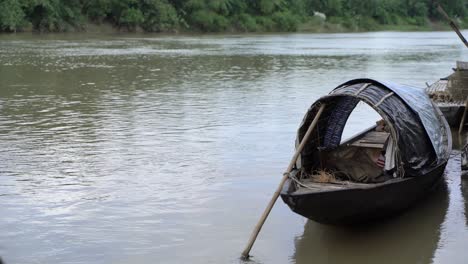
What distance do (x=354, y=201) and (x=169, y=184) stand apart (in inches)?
131

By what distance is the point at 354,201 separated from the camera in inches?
255

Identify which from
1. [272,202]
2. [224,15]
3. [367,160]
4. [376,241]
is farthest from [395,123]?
[224,15]

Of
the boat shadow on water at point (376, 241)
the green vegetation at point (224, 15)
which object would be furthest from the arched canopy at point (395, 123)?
the green vegetation at point (224, 15)

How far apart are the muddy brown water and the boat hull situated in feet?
1.07

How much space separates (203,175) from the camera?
31.5 ft

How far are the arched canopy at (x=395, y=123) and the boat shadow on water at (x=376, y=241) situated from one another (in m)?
0.66

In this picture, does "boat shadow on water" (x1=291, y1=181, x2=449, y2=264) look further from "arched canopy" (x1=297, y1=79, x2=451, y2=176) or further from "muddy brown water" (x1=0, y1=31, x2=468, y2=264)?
"arched canopy" (x1=297, y1=79, x2=451, y2=176)

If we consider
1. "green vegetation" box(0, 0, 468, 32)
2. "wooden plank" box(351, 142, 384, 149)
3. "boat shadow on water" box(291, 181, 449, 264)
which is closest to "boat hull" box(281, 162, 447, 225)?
"boat shadow on water" box(291, 181, 449, 264)

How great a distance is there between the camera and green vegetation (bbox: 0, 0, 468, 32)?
173ft

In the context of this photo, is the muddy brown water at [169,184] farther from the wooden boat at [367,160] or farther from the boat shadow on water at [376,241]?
the wooden boat at [367,160]

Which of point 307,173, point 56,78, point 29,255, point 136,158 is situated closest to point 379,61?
point 56,78

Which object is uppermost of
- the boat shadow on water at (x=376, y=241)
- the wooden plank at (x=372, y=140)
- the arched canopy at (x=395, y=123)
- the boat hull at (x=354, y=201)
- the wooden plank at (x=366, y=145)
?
the arched canopy at (x=395, y=123)

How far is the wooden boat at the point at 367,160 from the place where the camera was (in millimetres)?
6461

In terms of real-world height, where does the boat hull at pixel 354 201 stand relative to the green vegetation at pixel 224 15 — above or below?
below
